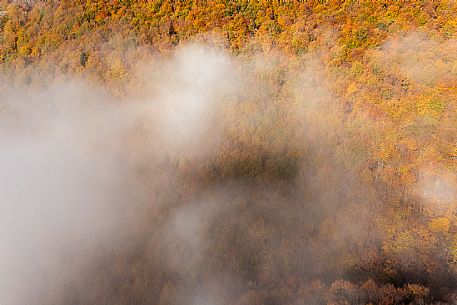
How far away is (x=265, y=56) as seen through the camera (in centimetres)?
10138

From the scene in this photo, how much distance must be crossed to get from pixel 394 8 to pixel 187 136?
57.5 metres

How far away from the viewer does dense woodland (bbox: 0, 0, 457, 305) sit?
70.6 m

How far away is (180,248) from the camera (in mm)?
84625

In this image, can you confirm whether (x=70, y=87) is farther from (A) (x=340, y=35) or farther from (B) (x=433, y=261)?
(B) (x=433, y=261)

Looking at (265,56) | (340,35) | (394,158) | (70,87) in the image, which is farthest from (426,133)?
(70,87)

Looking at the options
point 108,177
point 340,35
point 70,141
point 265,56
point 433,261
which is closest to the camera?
point 433,261

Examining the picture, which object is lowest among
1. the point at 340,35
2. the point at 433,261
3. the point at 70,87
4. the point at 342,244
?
the point at 433,261

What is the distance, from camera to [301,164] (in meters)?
87.8

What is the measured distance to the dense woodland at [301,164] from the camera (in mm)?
70562

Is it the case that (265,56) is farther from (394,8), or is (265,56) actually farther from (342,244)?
(342,244)

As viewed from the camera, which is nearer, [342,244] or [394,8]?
[342,244]

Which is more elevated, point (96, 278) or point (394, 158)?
point (394, 158)

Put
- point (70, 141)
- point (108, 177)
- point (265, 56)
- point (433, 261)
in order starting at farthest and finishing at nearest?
point (70, 141)
point (108, 177)
point (265, 56)
point (433, 261)

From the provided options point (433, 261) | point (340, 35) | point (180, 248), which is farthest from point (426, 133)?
point (180, 248)
